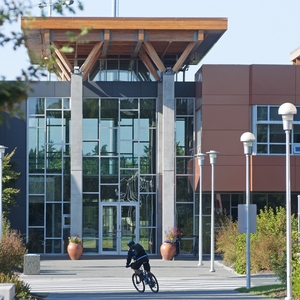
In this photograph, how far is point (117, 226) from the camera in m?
38.6

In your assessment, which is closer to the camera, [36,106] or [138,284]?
[138,284]

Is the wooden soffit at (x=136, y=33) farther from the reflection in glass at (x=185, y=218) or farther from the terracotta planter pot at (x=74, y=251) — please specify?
the terracotta planter pot at (x=74, y=251)

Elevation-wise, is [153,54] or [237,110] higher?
[153,54]

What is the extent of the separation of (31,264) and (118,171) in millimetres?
11454

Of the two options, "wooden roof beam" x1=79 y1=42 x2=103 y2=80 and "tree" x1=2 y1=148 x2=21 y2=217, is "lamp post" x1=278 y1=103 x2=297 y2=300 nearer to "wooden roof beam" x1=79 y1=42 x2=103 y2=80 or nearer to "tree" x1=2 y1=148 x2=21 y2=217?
"wooden roof beam" x1=79 y1=42 x2=103 y2=80

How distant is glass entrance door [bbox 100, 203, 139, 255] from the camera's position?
38.4 metres

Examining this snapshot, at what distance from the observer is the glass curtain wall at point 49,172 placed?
38.1 meters

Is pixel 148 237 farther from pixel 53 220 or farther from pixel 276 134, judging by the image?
pixel 276 134

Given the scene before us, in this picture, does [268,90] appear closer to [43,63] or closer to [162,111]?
[162,111]

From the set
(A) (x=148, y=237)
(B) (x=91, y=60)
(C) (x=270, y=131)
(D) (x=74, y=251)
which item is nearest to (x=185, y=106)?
(C) (x=270, y=131)

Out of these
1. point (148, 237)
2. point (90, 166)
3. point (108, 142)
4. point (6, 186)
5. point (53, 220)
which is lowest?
point (148, 237)

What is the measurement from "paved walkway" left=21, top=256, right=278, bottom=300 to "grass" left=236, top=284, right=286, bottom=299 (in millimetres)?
359

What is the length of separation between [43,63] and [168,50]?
3357 cm

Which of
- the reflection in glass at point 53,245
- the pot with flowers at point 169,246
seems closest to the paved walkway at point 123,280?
the pot with flowers at point 169,246
